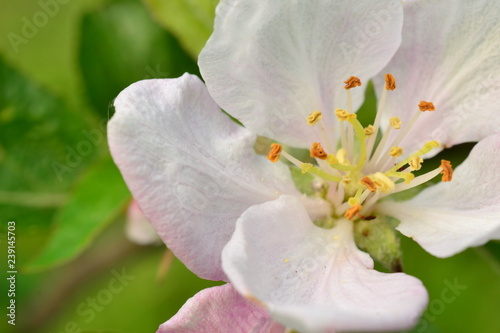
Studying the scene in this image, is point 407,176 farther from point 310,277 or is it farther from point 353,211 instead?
point 310,277

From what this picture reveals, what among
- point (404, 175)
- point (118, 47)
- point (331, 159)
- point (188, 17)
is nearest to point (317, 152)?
point (331, 159)

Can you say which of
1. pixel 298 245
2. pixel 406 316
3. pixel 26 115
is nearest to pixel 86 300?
pixel 26 115

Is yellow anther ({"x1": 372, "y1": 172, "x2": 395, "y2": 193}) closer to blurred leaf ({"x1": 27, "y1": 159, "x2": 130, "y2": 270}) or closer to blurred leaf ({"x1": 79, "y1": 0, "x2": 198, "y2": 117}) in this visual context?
blurred leaf ({"x1": 27, "y1": 159, "x2": 130, "y2": 270})

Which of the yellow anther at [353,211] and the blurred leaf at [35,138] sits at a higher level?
the yellow anther at [353,211]

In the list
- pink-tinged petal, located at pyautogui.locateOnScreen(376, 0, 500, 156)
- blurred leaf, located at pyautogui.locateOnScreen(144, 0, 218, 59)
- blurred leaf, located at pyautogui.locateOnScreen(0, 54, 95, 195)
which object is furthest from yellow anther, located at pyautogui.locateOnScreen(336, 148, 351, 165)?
blurred leaf, located at pyautogui.locateOnScreen(0, 54, 95, 195)

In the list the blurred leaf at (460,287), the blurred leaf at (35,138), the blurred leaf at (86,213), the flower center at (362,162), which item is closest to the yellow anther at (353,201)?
the flower center at (362,162)

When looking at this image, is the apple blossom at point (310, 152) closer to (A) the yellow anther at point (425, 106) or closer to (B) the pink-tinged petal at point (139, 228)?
(A) the yellow anther at point (425, 106)
